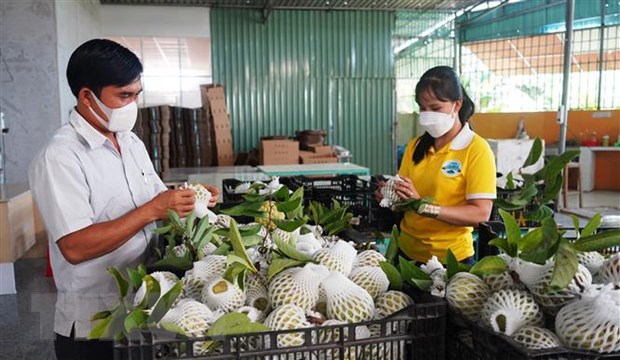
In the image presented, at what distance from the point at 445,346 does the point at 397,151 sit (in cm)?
906

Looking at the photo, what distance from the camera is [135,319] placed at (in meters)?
0.77

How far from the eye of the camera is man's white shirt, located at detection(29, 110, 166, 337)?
123 centimetres

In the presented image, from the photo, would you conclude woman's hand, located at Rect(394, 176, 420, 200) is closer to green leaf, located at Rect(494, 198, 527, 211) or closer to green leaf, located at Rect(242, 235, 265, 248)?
green leaf, located at Rect(494, 198, 527, 211)

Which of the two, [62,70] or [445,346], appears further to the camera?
[62,70]

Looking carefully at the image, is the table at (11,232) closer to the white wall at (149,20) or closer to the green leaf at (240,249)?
the green leaf at (240,249)

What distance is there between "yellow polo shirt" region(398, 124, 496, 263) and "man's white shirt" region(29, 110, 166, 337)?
3.29ft

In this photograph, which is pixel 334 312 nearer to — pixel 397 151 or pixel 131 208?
pixel 131 208

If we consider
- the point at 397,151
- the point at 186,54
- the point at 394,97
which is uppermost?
the point at 186,54

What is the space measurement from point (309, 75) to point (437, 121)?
7.20 m

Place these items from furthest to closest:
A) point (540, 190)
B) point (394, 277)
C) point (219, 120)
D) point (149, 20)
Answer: point (149, 20) → point (219, 120) → point (540, 190) → point (394, 277)

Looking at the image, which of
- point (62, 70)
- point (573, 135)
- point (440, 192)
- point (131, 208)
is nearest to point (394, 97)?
point (573, 135)

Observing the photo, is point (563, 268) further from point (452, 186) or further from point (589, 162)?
point (589, 162)

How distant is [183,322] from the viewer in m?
0.79

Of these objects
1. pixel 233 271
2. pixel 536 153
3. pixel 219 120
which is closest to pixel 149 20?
pixel 219 120
